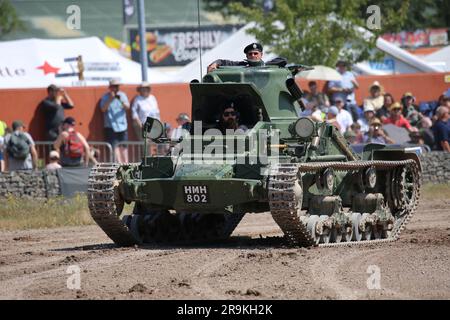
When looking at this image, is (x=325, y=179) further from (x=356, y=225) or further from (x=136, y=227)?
(x=136, y=227)

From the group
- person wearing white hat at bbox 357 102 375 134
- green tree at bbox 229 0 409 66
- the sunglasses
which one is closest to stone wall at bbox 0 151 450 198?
the sunglasses

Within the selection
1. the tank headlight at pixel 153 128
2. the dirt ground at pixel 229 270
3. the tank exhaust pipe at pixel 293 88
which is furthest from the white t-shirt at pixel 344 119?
the tank headlight at pixel 153 128

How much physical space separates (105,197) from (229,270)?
9.83 feet

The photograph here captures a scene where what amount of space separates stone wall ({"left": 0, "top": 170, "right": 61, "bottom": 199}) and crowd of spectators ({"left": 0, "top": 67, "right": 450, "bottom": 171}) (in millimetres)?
768

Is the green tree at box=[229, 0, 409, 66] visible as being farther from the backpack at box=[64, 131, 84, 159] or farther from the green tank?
the green tank

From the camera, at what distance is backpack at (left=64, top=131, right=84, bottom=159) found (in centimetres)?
2436

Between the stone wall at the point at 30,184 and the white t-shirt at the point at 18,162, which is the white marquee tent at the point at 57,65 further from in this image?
the stone wall at the point at 30,184

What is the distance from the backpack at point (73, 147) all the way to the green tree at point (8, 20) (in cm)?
3488

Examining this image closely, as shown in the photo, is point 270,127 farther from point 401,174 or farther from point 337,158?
point 401,174

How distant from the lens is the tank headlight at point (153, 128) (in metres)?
17.9

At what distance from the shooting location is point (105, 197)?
16.9 meters

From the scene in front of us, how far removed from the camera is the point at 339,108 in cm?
2702

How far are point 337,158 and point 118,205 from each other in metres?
3.31

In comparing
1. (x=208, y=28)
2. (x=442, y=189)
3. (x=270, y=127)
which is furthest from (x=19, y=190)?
(x=208, y=28)
